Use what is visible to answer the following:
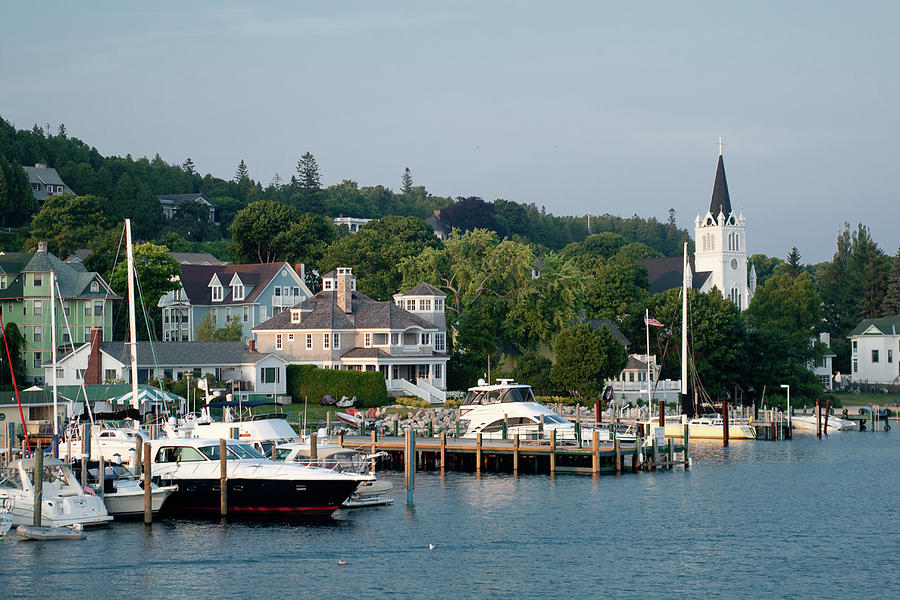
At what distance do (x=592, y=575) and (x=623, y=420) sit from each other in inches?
1788

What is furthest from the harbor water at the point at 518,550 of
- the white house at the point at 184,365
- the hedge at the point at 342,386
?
the white house at the point at 184,365

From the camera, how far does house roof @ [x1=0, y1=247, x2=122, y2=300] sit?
9400cm

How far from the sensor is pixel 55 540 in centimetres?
4059

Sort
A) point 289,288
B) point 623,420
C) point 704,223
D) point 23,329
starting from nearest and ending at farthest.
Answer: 1. point 623,420
2. point 23,329
3. point 289,288
4. point 704,223

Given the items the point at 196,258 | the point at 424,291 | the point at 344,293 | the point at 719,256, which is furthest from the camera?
the point at 719,256

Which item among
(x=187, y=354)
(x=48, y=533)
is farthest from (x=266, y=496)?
(x=187, y=354)

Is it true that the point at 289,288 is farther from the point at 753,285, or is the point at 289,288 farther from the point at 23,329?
the point at 753,285

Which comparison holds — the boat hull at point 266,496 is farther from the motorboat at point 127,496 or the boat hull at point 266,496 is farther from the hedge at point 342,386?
the hedge at point 342,386

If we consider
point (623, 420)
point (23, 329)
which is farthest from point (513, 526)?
point (23, 329)

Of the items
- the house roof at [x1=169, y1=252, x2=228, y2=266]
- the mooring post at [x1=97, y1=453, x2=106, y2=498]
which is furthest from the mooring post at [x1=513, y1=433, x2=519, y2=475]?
the house roof at [x1=169, y1=252, x2=228, y2=266]

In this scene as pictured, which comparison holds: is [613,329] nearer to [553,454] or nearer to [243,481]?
[553,454]

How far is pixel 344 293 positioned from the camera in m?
92.2

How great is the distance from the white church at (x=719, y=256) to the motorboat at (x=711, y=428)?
7862cm

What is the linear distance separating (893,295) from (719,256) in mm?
22286
